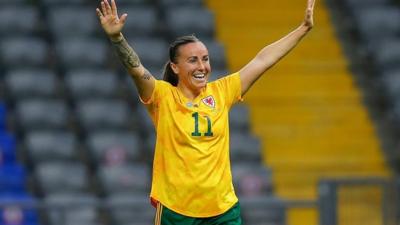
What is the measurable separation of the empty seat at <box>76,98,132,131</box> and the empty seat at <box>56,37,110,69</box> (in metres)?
0.47

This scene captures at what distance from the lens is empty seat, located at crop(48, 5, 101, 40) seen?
13.5m

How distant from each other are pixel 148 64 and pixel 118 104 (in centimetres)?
65

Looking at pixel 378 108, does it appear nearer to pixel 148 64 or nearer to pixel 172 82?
pixel 148 64

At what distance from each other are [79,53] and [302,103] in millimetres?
2338

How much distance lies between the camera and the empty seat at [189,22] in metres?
13.7

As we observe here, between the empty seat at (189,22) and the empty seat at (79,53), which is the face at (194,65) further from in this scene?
the empty seat at (189,22)

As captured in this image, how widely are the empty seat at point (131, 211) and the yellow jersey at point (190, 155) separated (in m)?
3.56

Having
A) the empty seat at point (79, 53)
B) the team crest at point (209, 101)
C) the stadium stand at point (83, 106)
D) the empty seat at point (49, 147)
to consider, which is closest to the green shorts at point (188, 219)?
the team crest at point (209, 101)

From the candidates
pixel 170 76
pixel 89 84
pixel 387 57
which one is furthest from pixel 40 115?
pixel 170 76

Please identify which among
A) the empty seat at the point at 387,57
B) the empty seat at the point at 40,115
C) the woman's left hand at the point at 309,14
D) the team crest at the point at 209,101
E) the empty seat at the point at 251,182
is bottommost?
the empty seat at the point at 251,182

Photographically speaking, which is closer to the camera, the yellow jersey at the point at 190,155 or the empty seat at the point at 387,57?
the yellow jersey at the point at 190,155

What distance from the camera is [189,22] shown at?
13.8 metres

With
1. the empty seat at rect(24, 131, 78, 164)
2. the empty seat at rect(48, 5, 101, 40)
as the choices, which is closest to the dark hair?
the empty seat at rect(24, 131, 78, 164)

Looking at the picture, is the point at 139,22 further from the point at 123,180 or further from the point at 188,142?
the point at 188,142
